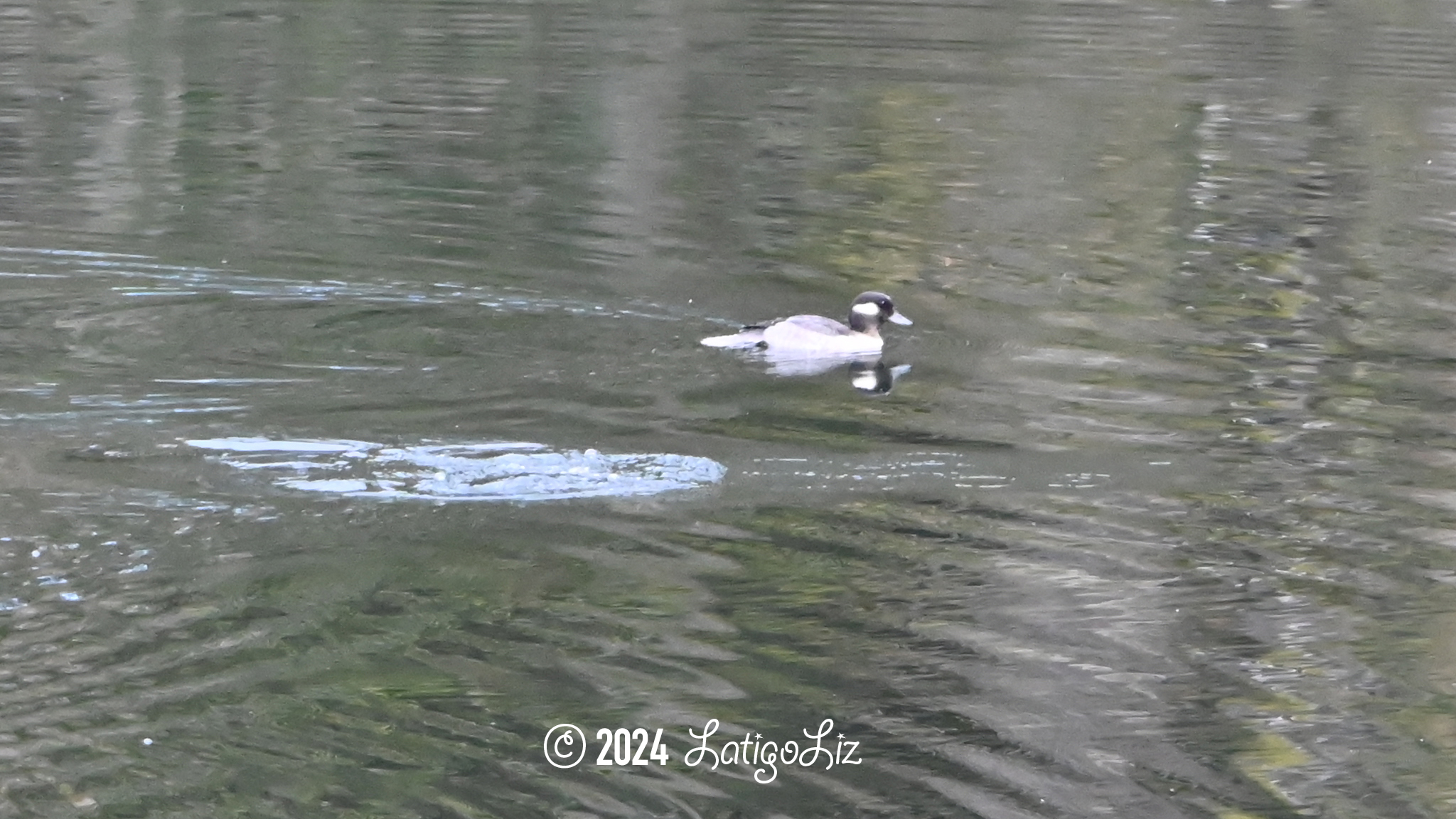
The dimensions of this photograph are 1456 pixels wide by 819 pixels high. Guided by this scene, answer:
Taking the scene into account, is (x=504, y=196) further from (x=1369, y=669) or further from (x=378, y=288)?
(x=1369, y=669)

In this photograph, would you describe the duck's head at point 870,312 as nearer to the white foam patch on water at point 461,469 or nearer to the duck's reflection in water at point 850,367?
the duck's reflection in water at point 850,367

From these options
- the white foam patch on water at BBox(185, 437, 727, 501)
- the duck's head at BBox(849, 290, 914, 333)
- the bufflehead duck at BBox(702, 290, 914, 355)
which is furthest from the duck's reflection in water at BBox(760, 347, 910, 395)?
the white foam patch on water at BBox(185, 437, 727, 501)

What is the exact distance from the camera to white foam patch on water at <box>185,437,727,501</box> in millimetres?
8188

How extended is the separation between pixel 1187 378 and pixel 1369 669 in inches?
139

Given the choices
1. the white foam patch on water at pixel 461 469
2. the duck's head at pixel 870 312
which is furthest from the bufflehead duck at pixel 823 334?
the white foam patch on water at pixel 461 469

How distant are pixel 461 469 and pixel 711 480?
3.40 ft

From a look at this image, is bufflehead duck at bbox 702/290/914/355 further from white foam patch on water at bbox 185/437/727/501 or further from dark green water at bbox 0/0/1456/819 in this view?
white foam patch on water at bbox 185/437/727/501

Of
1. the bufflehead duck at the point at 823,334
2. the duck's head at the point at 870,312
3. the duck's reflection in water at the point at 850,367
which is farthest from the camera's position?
the duck's head at the point at 870,312

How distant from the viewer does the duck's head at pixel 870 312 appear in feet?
36.2

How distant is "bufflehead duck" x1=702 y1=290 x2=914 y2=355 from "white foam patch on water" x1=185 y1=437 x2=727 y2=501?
192 cm

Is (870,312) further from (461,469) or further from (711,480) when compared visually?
(461,469)

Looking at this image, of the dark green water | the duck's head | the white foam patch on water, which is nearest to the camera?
the dark green water

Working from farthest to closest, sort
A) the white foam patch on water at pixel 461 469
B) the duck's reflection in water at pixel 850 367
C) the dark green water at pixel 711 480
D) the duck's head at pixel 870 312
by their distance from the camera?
the duck's head at pixel 870 312, the duck's reflection in water at pixel 850 367, the white foam patch on water at pixel 461 469, the dark green water at pixel 711 480

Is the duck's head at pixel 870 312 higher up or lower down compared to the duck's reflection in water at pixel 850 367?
higher up
